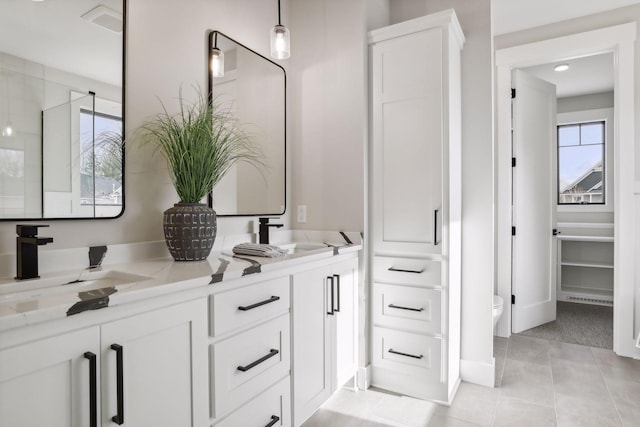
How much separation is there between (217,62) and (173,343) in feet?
4.88

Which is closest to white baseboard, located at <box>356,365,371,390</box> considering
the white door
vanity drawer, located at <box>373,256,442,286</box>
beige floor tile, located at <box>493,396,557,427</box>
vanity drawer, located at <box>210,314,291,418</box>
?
vanity drawer, located at <box>373,256,442,286</box>

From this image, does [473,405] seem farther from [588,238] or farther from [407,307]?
[588,238]

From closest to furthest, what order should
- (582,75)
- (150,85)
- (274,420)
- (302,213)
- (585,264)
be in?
(274,420) → (150,85) → (302,213) → (582,75) → (585,264)

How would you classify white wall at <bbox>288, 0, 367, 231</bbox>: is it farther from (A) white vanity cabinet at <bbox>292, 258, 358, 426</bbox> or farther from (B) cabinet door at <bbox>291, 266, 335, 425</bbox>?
(B) cabinet door at <bbox>291, 266, 335, 425</bbox>

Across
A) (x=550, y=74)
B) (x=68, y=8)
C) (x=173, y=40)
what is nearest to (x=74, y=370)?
(x=68, y=8)

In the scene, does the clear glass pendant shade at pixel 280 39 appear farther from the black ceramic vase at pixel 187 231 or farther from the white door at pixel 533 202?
the white door at pixel 533 202

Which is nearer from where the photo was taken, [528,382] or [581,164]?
[528,382]

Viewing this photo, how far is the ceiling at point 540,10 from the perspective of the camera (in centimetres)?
294

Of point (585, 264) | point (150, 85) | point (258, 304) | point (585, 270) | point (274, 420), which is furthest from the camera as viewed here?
point (585, 270)

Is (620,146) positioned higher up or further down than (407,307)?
higher up

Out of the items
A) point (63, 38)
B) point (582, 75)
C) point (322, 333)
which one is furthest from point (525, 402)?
point (582, 75)

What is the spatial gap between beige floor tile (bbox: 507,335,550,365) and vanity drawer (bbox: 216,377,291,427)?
204 cm

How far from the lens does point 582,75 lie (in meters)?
4.18

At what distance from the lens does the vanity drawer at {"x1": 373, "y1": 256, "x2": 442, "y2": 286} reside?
218cm
